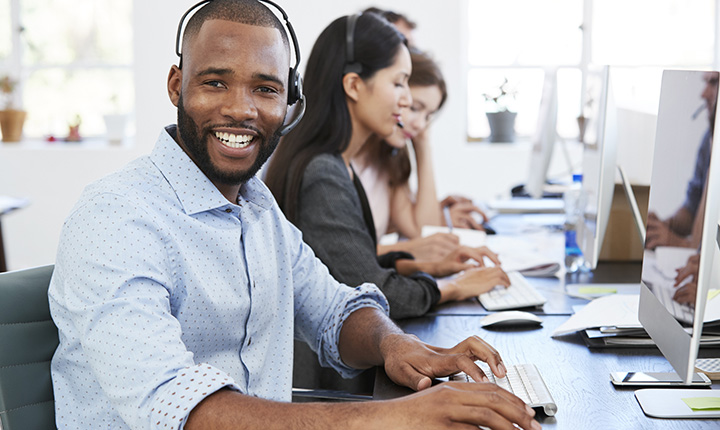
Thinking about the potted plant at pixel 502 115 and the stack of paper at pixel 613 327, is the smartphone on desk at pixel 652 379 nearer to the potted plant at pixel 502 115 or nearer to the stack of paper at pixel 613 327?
the stack of paper at pixel 613 327

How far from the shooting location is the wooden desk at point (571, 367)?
1.04 meters

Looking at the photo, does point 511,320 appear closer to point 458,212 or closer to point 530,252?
point 530,252

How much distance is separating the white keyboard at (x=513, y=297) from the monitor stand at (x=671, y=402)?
585mm

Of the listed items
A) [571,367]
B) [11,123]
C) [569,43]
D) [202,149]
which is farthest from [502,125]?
[202,149]

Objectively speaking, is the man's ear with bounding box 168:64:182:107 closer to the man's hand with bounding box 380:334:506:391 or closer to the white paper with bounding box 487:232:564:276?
the man's hand with bounding box 380:334:506:391

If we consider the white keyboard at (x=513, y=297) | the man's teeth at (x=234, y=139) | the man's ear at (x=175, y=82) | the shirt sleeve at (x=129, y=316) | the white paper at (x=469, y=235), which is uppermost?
the man's ear at (x=175, y=82)

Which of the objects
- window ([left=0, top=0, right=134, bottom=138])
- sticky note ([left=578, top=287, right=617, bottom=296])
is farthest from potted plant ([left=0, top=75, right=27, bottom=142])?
sticky note ([left=578, top=287, right=617, bottom=296])

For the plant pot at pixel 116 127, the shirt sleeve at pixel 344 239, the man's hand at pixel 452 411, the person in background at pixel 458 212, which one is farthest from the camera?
the plant pot at pixel 116 127

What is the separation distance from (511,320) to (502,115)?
12.0 ft

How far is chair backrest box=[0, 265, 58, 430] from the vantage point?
1.11 m

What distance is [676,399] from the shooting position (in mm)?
1098

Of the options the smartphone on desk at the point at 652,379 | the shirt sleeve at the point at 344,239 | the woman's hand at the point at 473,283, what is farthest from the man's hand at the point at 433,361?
the woman's hand at the point at 473,283

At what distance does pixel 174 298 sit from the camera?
1106 millimetres

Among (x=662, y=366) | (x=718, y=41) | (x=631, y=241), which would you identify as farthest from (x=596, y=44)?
(x=662, y=366)
